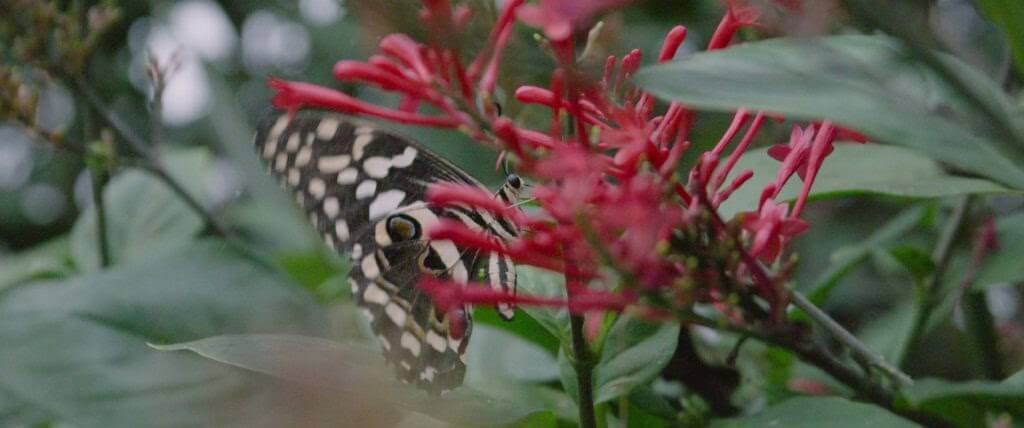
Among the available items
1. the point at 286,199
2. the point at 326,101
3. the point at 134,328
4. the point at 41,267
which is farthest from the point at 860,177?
the point at 286,199

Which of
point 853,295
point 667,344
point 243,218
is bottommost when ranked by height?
point 853,295

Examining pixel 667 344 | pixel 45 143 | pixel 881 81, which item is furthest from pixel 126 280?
pixel 881 81

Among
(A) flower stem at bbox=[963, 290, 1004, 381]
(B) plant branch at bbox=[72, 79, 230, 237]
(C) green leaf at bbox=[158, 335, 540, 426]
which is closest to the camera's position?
(C) green leaf at bbox=[158, 335, 540, 426]

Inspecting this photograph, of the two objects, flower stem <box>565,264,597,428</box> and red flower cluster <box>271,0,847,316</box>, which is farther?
flower stem <box>565,264,597,428</box>

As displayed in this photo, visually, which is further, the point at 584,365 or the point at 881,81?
the point at 584,365

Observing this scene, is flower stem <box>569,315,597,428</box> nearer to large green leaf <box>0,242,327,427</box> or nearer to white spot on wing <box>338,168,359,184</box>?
large green leaf <box>0,242,327,427</box>

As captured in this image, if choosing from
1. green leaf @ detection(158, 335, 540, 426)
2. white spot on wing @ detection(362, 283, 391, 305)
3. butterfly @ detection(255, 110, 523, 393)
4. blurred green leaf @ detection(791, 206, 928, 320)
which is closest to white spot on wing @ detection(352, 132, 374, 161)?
butterfly @ detection(255, 110, 523, 393)

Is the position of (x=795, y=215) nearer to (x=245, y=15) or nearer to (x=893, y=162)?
(x=893, y=162)

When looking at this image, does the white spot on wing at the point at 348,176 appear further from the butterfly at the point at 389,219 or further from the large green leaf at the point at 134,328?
the large green leaf at the point at 134,328
